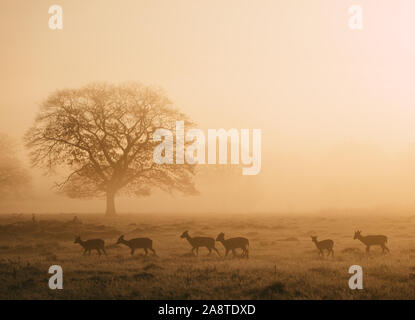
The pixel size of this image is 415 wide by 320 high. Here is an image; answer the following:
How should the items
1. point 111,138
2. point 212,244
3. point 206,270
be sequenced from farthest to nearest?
point 111,138 → point 212,244 → point 206,270

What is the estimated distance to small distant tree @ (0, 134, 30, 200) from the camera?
175 feet

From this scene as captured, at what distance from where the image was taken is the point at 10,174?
175ft

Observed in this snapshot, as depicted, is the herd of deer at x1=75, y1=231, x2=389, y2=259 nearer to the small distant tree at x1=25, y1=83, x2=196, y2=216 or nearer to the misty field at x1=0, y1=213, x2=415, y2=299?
the misty field at x1=0, y1=213, x2=415, y2=299

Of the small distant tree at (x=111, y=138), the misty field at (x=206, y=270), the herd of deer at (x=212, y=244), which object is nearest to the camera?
the misty field at (x=206, y=270)

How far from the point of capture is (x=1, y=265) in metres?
15.8

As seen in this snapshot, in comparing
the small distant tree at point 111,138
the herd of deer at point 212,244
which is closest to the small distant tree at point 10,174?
the small distant tree at point 111,138

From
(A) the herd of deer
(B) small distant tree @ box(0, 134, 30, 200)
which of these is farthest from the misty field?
(B) small distant tree @ box(0, 134, 30, 200)

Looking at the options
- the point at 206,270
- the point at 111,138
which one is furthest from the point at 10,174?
the point at 206,270

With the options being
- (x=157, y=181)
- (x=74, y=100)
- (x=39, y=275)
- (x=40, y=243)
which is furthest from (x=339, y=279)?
(x=74, y=100)

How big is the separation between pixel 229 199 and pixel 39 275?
66303 mm

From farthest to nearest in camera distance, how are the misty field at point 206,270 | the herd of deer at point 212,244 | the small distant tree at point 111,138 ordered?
the small distant tree at point 111,138 → the herd of deer at point 212,244 → the misty field at point 206,270

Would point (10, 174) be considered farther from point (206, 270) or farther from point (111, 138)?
point (206, 270)

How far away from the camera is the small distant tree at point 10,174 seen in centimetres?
5322

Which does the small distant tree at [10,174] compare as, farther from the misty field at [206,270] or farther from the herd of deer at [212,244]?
the herd of deer at [212,244]
